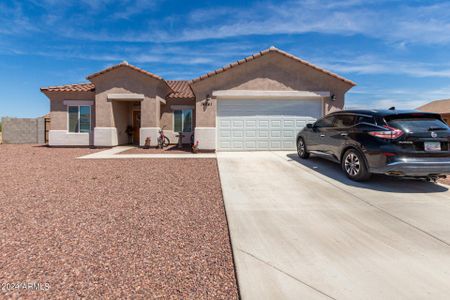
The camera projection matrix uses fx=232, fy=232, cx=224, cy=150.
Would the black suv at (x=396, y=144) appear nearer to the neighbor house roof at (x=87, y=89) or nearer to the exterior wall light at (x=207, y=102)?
the exterior wall light at (x=207, y=102)

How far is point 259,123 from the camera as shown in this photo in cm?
1104

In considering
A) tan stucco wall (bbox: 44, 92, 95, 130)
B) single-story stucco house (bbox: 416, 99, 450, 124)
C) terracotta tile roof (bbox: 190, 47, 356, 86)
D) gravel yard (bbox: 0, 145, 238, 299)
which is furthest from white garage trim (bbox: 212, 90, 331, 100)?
single-story stucco house (bbox: 416, 99, 450, 124)

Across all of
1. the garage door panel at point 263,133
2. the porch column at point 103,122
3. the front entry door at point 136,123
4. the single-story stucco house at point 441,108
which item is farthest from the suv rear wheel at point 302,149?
the single-story stucco house at point 441,108

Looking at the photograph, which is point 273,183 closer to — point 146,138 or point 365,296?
point 365,296

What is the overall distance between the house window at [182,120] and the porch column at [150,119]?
2.10m

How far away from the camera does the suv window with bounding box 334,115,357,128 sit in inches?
247

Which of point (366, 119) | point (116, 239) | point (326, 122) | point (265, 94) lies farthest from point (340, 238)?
point (265, 94)

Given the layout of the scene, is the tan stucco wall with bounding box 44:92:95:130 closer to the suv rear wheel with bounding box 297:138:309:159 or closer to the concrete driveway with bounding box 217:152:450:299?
the suv rear wheel with bounding box 297:138:309:159

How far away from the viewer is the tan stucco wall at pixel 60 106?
45.1ft

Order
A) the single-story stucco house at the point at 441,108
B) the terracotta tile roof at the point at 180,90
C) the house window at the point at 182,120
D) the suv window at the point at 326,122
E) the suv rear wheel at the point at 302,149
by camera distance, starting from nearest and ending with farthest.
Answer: the suv window at the point at 326,122 < the suv rear wheel at the point at 302,149 < the terracotta tile roof at the point at 180,90 < the house window at the point at 182,120 < the single-story stucco house at the point at 441,108

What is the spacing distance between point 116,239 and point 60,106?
563 inches

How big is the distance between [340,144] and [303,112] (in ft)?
16.4

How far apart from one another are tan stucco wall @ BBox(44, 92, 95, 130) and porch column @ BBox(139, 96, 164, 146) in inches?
131

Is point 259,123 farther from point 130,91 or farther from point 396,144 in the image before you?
point 130,91
